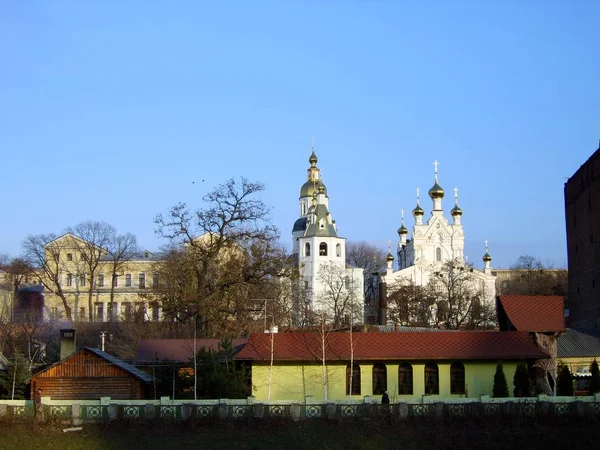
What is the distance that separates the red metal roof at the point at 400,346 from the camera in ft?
126

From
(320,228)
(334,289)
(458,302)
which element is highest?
(320,228)

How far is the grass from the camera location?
99.3 feet

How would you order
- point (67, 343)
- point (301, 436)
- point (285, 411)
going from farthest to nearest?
point (67, 343) → point (285, 411) → point (301, 436)

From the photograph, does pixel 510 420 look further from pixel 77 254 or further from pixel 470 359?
pixel 77 254

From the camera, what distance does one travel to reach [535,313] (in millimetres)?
44250

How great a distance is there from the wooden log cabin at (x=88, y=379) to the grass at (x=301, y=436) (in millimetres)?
4521

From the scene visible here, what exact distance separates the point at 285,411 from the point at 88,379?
7950mm

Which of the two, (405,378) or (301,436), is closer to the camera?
(301,436)

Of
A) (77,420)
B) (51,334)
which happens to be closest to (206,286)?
(51,334)

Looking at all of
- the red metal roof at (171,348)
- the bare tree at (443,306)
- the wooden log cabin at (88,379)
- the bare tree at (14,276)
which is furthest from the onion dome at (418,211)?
the wooden log cabin at (88,379)

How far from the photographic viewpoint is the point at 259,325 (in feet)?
200

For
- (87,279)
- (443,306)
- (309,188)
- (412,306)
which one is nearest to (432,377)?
(443,306)

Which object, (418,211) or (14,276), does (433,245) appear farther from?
(14,276)

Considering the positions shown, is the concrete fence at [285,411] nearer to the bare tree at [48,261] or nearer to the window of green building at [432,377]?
the window of green building at [432,377]
